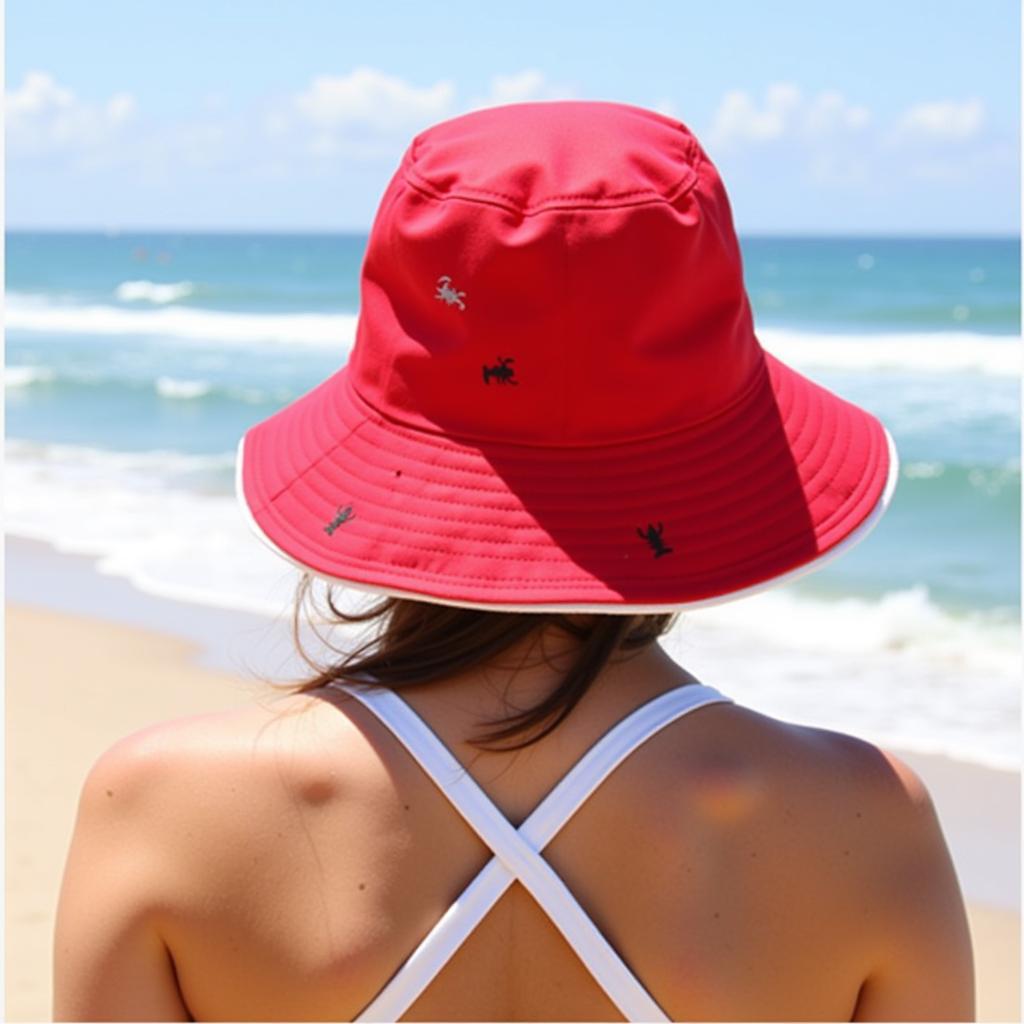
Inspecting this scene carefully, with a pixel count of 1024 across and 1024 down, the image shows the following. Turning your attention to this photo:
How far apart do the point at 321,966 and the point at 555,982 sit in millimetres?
172

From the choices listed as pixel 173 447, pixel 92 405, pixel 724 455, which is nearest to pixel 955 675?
pixel 724 455

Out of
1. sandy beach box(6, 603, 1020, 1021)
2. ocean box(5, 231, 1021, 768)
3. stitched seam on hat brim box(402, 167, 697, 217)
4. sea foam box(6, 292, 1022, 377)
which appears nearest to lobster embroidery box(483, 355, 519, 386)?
stitched seam on hat brim box(402, 167, 697, 217)

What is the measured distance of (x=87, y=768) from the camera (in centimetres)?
518

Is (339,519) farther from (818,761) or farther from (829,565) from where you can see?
(829,565)

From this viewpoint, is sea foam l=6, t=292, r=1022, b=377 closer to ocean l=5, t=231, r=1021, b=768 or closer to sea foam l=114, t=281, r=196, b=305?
ocean l=5, t=231, r=1021, b=768

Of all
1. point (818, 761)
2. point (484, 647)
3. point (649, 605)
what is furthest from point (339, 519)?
point (818, 761)

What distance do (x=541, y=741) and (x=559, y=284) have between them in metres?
0.34

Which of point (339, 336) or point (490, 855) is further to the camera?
point (339, 336)

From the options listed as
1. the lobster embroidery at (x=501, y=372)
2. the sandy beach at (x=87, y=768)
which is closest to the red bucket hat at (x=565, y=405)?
the lobster embroidery at (x=501, y=372)

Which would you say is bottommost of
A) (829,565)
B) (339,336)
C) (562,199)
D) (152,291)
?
(152,291)

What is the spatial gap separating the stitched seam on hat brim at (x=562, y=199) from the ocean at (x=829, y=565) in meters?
1.39

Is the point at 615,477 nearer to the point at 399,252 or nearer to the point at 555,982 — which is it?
the point at 399,252

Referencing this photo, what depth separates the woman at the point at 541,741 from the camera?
3.44 feet

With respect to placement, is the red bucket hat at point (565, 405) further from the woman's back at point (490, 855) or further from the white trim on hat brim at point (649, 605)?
the woman's back at point (490, 855)
